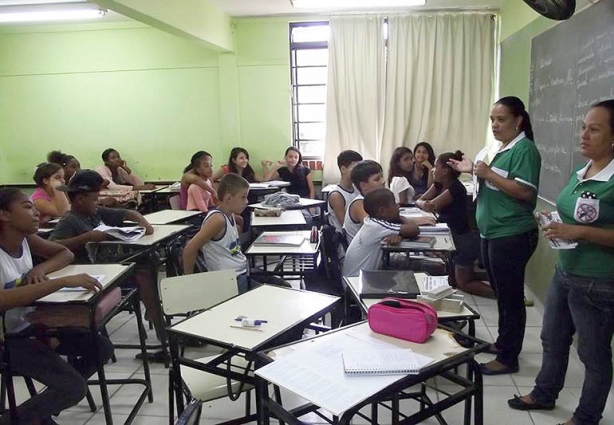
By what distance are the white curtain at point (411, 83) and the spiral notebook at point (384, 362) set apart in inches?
188

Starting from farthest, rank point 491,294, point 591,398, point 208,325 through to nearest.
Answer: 1. point 491,294
2. point 591,398
3. point 208,325

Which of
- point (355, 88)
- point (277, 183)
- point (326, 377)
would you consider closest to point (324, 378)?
point (326, 377)

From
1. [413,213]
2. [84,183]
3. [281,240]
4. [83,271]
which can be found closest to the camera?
[83,271]

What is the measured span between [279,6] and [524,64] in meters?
2.83

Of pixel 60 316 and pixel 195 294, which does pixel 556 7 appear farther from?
pixel 60 316

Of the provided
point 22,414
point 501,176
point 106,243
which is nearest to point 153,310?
point 106,243

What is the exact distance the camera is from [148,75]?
→ 655 centimetres

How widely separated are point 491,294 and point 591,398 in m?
1.99

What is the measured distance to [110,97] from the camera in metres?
6.64

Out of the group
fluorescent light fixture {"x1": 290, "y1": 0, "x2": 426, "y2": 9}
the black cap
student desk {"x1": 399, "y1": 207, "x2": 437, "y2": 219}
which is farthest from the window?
the black cap

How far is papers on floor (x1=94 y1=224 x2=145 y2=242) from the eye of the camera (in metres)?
2.85

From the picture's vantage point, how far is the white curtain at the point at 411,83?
585 cm

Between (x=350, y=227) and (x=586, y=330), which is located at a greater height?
(x=350, y=227)

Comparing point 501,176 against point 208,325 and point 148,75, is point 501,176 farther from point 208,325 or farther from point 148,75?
point 148,75
